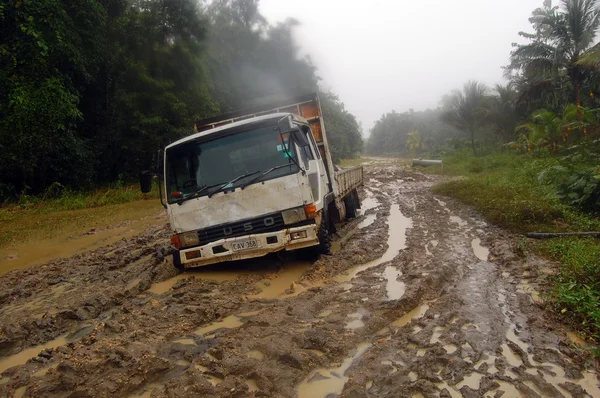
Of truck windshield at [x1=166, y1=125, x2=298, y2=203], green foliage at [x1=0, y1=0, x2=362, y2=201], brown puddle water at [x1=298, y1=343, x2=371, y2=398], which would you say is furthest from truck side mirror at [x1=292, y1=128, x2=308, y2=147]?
green foliage at [x1=0, y1=0, x2=362, y2=201]

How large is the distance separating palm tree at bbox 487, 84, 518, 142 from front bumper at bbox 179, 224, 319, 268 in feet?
81.6

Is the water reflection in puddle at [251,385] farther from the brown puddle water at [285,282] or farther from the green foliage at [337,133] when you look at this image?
the green foliage at [337,133]

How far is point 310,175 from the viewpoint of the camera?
18.5 feet

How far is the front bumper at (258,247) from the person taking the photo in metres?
5.20

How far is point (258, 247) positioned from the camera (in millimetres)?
5215

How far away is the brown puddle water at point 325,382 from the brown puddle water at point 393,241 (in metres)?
2.04

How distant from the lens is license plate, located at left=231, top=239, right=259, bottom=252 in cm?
522

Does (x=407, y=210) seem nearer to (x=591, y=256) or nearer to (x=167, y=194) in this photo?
(x=591, y=256)

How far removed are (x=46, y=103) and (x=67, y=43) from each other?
295 centimetres

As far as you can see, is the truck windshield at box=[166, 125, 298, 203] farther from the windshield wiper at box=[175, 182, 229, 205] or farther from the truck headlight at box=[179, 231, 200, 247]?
the truck headlight at box=[179, 231, 200, 247]

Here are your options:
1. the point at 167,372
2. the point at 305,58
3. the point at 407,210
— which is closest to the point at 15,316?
the point at 167,372

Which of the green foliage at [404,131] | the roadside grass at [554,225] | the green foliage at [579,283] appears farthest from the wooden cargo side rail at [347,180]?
the green foliage at [404,131]

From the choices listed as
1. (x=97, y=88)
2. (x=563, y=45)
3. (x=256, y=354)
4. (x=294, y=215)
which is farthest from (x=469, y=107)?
(x=256, y=354)

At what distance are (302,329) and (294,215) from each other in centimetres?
193
